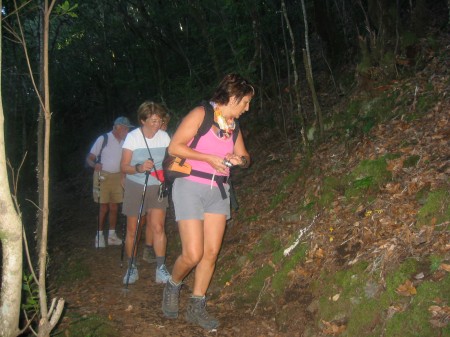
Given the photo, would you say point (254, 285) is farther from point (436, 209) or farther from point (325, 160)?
point (325, 160)

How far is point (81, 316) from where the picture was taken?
4.95 metres

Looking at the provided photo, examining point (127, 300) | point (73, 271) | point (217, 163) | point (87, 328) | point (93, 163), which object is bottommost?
point (73, 271)

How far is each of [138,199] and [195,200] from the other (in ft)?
6.17

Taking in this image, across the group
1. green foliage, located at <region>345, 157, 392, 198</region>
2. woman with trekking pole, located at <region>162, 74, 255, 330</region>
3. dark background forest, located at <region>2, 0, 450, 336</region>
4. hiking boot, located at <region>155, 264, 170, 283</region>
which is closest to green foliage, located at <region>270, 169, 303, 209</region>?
dark background forest, located at <region>2, 0, 450, 336</region>

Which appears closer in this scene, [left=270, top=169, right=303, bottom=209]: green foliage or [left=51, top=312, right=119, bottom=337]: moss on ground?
[left=51, top=312, right=119, bottom=337]: moss on ground

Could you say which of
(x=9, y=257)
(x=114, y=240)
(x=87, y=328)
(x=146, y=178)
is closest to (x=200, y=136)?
(x=146, y=178)

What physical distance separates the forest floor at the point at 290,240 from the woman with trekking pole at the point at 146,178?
64 centimetres

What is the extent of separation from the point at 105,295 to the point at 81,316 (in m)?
0.83

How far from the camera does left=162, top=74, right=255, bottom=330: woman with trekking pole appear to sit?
4.02 meters

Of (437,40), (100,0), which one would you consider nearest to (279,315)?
(437,40)

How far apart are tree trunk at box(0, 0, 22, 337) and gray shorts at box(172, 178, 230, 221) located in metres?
1.43

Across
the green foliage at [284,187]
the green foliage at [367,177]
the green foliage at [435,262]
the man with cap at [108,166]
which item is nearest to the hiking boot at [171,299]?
the green foliage at [367,177]

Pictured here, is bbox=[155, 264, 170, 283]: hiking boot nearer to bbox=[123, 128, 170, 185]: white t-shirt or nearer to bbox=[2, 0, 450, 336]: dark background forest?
bbox=[2, 0, 450, 336]: dark background forest

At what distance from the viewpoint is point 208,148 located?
163 inches
